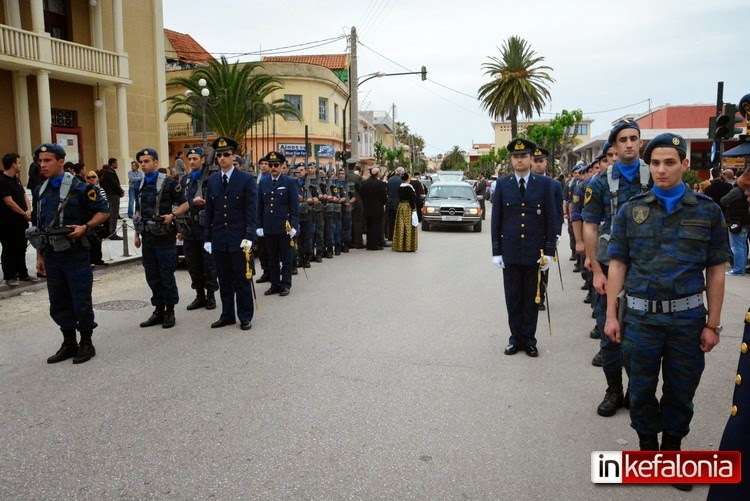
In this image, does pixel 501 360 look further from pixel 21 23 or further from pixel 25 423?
pixel 21 23

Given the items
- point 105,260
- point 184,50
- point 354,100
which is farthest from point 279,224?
point 184,50

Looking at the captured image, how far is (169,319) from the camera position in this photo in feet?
25.1

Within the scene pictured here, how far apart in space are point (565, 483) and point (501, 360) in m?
2.53

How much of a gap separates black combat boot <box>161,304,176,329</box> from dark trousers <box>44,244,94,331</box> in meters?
1.31

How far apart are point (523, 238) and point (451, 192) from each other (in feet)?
53.1

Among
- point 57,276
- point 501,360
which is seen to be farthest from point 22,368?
point 501,360

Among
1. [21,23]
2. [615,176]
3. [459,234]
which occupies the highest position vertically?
[21,23]

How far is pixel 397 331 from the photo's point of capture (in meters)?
7.32

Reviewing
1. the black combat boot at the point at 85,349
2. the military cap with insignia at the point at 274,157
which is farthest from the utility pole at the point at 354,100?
the black combat boot at the point at 85,349

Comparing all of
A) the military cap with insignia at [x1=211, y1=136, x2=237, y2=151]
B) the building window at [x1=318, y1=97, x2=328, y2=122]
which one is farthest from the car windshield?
the building window at [x1=318, y1=97, x2=328, y2=122]

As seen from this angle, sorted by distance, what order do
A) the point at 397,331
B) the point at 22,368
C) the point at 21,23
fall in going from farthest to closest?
the point at 21,23 < the point at 397,331 < the point at 22,368

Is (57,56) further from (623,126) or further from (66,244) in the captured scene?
(623,126)

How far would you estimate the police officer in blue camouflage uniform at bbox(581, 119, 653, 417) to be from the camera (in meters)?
4.76

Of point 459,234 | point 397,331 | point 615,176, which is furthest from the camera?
point 459,234
